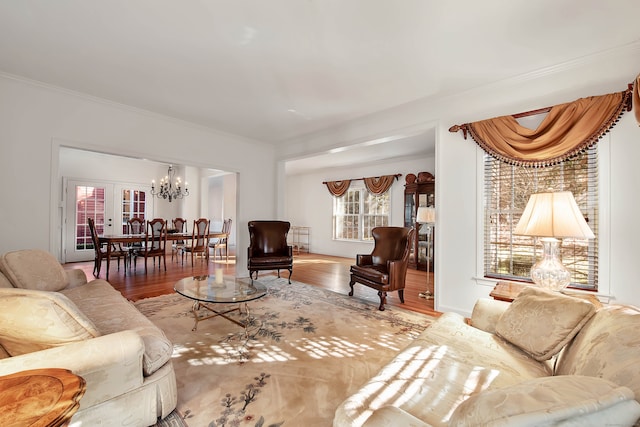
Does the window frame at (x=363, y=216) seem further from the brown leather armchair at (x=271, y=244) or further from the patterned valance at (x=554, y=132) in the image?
the patterned valance at (x=554, y=132)

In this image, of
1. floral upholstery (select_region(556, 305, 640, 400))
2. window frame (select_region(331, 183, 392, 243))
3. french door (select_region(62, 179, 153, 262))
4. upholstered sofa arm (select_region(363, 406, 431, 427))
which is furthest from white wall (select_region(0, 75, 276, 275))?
floral upholstery (select_region(556, 305, 640, 400))

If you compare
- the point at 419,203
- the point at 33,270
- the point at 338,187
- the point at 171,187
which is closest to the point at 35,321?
the point at 33,270

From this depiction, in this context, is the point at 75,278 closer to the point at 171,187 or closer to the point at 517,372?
the point at 517,372

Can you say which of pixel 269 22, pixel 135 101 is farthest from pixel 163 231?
pixel 269 22

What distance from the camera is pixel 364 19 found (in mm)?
2119

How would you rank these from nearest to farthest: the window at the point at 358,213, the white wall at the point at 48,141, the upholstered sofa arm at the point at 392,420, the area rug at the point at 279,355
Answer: the upholstered sofa arm at the point at 392,420
the area rug at the point at 279,355
the white wall at the point at 48,141
the window at the point at 358,213

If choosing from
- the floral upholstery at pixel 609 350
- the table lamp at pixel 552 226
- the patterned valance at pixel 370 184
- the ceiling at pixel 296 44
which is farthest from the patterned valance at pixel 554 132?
the patterned valance at pixel 370 184

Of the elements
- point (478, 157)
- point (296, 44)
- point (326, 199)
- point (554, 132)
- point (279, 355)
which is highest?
point (296, 44)

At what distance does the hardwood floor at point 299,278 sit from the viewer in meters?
3.95

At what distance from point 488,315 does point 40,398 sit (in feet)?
7.43

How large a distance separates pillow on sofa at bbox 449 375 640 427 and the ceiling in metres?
2.29

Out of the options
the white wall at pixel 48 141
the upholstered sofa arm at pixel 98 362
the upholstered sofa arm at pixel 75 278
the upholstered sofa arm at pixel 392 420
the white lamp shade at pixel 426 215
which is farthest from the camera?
the white lamp shade at pixel 426 215

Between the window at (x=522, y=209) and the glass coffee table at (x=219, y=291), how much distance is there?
258 centimetres

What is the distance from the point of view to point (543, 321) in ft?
4.93
